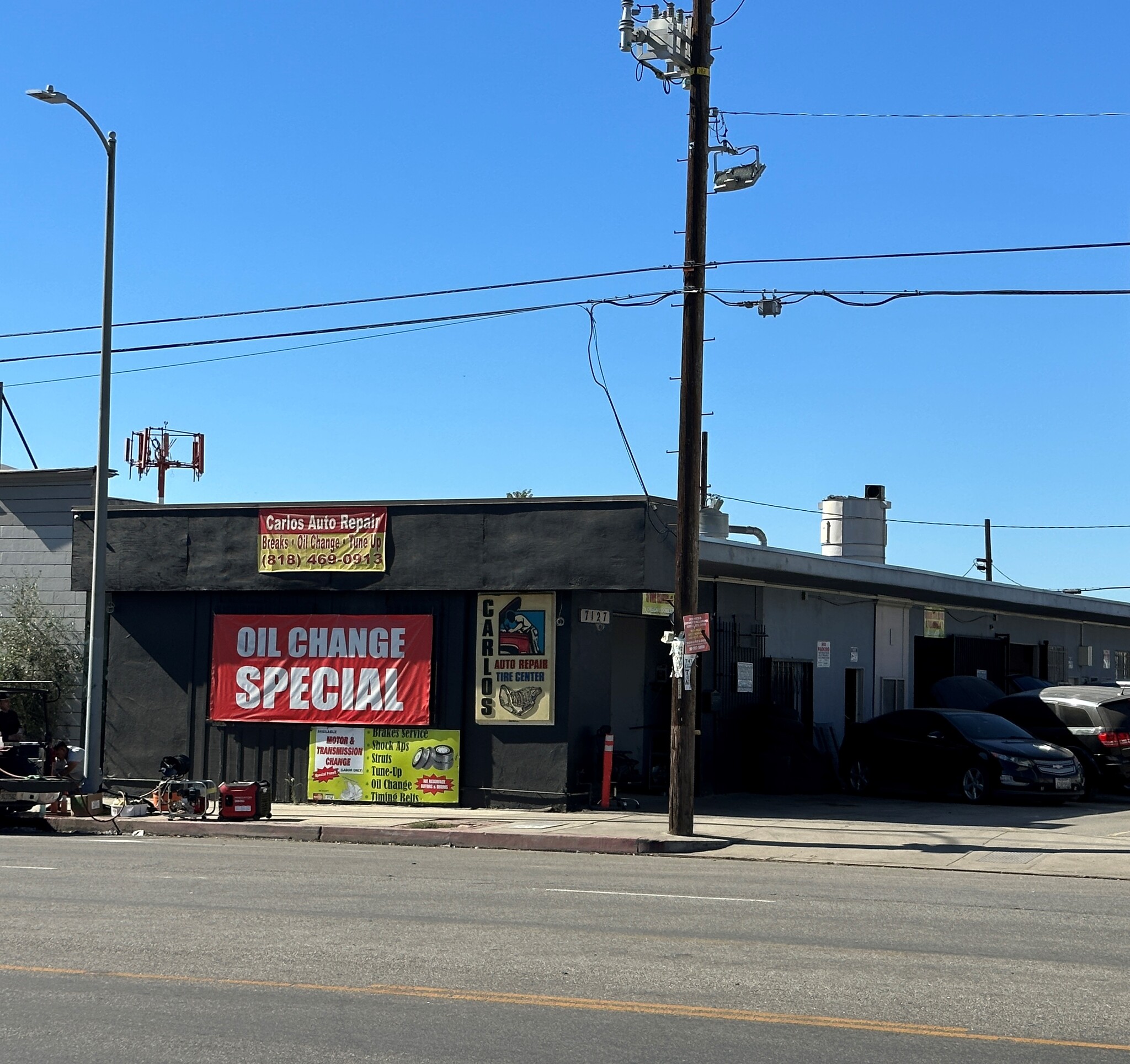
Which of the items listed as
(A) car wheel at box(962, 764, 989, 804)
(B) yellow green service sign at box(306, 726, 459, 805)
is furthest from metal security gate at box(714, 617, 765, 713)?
(B) yellow green service sign at box(306, 726, 459, 805)

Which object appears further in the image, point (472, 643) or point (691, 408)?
point (472, 643)

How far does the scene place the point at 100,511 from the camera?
71.9 feet

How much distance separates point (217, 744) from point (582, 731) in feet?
20.1

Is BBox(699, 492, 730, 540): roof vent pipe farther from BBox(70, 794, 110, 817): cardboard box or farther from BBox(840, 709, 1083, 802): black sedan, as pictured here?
BBox(70, 794, 110, 817): cardboard box

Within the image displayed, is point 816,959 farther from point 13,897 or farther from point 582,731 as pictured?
point 582,731

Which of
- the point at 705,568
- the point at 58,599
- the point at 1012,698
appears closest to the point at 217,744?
the point at 58,599

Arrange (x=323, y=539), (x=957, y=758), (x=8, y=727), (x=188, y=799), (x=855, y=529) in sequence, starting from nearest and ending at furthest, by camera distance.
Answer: (x=8, y=727) < (x=188, y=799) < (x=957, y=758) < (x=323, y=539) < (x=855, y=529)

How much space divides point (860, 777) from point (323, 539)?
31.5 feet

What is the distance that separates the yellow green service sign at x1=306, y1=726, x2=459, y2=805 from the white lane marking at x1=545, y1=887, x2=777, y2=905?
8.76m

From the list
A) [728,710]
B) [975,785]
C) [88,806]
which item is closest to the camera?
[88,806]

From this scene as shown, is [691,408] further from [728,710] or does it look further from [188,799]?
[188,799]

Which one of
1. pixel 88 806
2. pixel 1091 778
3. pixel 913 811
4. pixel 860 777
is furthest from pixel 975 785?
pixel 88 806

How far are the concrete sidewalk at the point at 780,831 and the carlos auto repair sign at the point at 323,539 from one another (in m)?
3.69

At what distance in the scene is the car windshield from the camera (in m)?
22.3
